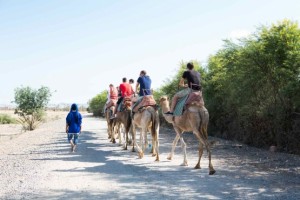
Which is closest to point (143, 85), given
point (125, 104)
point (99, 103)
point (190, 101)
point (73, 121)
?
point (125, 104)

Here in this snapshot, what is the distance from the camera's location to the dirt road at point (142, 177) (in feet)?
25.5

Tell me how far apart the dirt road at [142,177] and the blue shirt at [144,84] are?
258 centimetres

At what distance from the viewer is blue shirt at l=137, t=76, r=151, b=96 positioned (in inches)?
558

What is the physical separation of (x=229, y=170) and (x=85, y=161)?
5038 mm

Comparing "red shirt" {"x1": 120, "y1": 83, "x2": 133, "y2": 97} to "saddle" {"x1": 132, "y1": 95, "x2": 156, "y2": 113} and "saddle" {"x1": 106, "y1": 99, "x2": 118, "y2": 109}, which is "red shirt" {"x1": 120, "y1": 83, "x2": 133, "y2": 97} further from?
"saddle" {"x1": 106, "y1": 99, "x2": 118, "y2": 109}

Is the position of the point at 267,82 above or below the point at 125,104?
above

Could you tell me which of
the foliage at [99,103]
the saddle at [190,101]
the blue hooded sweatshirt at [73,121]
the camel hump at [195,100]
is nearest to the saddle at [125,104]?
the blue hooded sweatshirt at [73,121]

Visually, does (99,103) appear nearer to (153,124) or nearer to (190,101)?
(153,124)

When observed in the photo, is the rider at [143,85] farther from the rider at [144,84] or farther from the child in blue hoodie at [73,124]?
the child in blue hoodie at [73,124]

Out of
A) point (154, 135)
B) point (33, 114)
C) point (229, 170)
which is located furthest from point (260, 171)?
point (33, 114)

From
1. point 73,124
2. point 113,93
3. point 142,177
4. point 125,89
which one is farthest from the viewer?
point 113,93

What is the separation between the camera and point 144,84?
46.5 ft


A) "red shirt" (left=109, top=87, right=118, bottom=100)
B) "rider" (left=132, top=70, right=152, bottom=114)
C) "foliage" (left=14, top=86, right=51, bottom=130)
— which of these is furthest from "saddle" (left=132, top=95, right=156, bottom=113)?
"foliage" (left=14, top=86, right=51, bottom=130)

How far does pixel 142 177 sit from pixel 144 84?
17.7 feet
